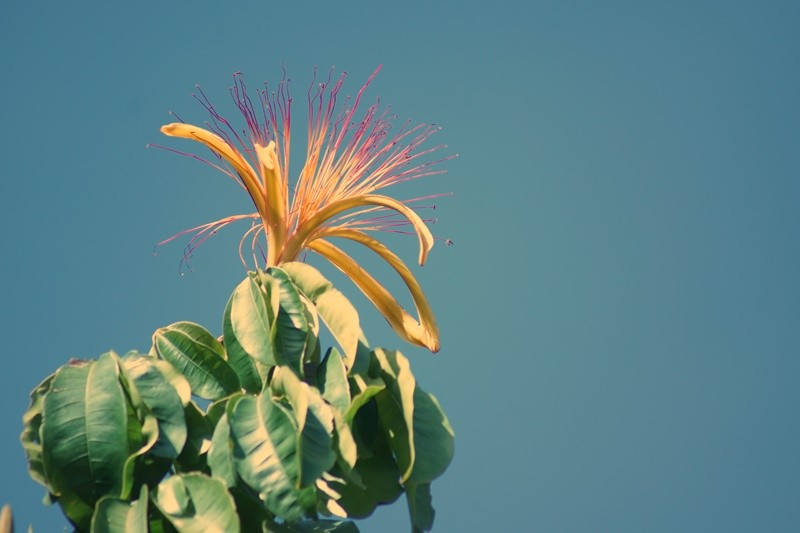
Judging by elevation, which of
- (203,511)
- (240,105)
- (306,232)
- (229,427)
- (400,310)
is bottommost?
(203,511)

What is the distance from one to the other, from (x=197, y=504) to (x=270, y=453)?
0.16 meters

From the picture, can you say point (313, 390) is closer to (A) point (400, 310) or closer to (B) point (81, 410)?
(B) point (81, 410)

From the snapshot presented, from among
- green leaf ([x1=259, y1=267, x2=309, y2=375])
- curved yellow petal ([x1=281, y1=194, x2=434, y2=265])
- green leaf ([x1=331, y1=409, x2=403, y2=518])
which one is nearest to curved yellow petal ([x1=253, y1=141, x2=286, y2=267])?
curved yellow petal ([x1=281, y1=194, x2=434, y2=265])

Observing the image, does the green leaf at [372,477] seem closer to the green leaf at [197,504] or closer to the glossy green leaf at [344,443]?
the glossy green leaf at [344,443]

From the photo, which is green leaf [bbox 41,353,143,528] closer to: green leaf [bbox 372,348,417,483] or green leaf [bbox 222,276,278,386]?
green leaf [bbox 222,276,278,386]

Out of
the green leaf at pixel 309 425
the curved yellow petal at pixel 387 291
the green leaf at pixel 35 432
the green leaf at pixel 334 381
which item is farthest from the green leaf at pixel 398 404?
the green leaf at pixel 35 432

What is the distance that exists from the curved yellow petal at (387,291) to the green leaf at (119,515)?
0.92m

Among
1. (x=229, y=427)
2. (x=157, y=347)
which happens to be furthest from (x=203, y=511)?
(x=157, y=347)

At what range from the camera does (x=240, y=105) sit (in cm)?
298

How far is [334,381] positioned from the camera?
2.32m

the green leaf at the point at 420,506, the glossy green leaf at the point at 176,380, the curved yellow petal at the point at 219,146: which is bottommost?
the green leaf at the point at 420,506

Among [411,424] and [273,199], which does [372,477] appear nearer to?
[411,424]

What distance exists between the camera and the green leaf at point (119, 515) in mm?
2012

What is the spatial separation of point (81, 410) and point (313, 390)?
437 millimetres
